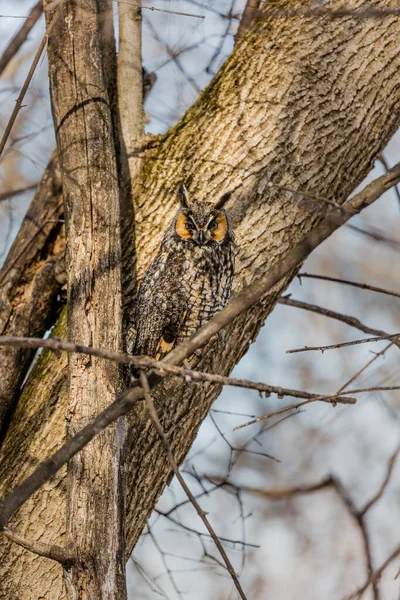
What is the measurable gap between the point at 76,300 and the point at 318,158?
1116 millimetres

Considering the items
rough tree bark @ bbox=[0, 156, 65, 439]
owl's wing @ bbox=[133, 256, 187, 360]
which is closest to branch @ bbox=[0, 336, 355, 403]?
owl's wing @ bbox=[133, 256, 187, 360]

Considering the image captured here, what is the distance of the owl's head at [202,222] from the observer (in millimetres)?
2484

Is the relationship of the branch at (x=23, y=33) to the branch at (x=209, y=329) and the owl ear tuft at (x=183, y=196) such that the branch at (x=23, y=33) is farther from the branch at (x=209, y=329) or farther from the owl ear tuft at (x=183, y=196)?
the branch at (x=209, y=329)

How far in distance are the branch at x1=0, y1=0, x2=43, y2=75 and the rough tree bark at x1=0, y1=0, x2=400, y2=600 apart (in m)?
0.72

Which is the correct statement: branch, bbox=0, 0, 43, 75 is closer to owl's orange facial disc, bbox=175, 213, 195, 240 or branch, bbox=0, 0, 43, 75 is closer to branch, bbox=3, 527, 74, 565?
owl's orange facial disc, bbox=175, 213, 195, 240

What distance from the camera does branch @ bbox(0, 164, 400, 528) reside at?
57.2 inches

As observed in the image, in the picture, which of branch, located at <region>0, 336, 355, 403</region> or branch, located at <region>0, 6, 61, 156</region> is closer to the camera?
branch, located at <region>0, 336, 355, 403</region>

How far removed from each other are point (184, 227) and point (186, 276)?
0.20m

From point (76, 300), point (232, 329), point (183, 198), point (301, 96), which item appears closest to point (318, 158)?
point (301, 96)

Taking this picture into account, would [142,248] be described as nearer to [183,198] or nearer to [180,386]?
[183,198]

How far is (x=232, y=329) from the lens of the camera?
2533 mm

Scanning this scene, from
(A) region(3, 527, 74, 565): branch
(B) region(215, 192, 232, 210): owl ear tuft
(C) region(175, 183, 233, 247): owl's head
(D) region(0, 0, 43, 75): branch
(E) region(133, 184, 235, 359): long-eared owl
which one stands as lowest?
(A) region(3, 527, 74, 565): branch

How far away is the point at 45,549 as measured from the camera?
1.78m

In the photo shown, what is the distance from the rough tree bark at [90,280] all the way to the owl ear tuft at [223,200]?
433mm
